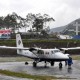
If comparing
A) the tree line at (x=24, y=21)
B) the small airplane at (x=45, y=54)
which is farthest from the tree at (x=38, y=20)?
the small airplane at (x=45, y=54)

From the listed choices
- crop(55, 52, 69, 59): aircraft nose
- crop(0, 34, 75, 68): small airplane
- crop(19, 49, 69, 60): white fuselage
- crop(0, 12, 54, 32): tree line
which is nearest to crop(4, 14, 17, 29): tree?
crop(0, 12, 54, 32): tree line

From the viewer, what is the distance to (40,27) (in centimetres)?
13900

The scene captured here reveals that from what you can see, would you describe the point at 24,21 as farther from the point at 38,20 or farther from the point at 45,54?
the point at 45,54

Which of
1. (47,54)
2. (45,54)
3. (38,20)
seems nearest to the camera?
(47,54)

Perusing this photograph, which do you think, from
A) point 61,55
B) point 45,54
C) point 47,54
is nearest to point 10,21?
point 45,54

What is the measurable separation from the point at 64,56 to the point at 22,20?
114167 mm

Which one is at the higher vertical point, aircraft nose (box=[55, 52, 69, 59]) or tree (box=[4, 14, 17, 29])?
tree (box=[4, 14, 17, 29])

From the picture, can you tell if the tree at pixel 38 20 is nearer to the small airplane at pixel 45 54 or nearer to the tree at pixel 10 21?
the tree at pixel 10 21

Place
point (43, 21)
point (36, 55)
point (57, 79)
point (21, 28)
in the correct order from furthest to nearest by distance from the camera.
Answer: point (21, 28) < point (43, 21) < point (36, 55) < point (57, 79)

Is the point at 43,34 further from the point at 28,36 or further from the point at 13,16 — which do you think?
the point at 13,16

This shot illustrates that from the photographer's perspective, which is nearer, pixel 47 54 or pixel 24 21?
pixel 47 54

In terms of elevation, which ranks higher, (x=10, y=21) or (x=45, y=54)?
(x=10, y=21)

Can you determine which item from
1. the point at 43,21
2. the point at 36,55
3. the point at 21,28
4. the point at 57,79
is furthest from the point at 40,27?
the point at 57,79

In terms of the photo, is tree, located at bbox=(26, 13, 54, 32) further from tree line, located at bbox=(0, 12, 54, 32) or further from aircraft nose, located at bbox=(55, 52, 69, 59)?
aircraft nose, located at bbox=(55, 52, 69, 59)
